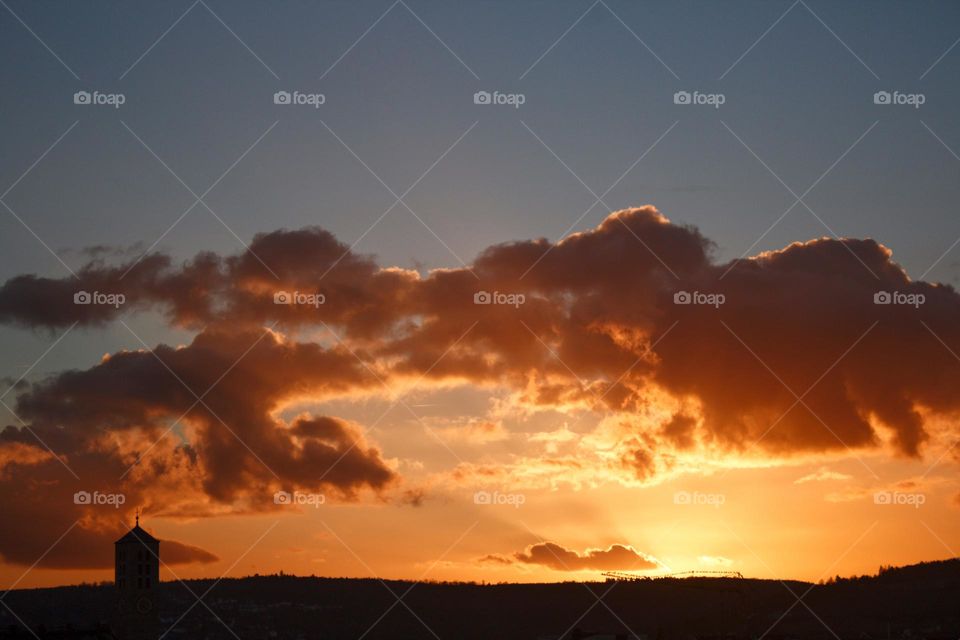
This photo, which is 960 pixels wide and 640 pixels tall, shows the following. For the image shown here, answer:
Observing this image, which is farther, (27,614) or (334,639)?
(334,639)

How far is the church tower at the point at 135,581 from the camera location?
346ft

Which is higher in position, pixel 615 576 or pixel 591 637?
pixel 615 576

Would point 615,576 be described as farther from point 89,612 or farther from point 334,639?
point 89,612

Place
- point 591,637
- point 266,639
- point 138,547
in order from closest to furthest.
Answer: point 138,547, point 591,637, point 266,639

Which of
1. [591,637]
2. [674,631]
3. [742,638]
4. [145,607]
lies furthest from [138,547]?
[674,631]

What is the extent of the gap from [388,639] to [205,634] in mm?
26152

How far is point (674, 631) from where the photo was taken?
635 ft

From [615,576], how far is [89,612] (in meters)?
72.7

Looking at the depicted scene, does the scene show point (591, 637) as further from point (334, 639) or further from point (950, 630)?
point (334, 639)


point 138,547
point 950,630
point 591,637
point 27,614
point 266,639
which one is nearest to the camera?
point 138,547

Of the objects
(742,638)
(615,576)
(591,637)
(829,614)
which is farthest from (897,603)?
(591,637)

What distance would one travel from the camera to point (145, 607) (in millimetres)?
106188

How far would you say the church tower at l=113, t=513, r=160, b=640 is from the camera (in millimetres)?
105500

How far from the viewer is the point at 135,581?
106000 millimetres
